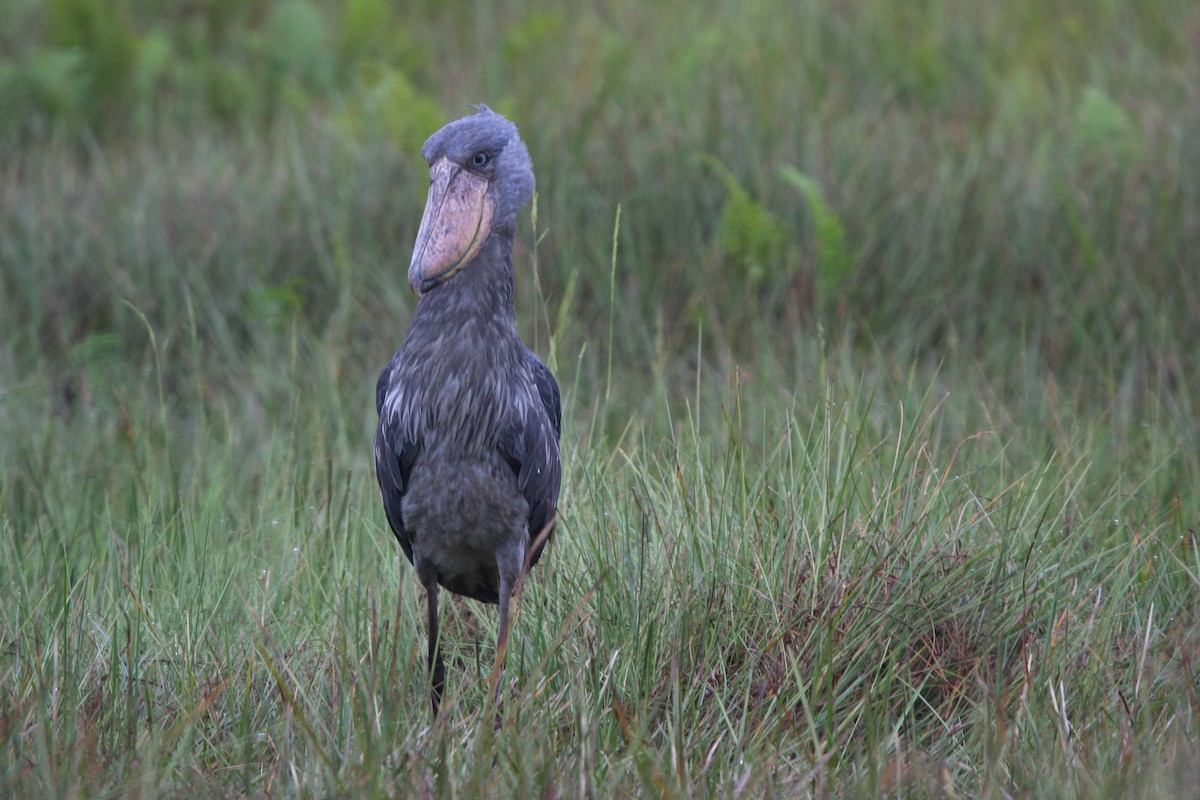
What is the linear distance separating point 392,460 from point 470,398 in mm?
283

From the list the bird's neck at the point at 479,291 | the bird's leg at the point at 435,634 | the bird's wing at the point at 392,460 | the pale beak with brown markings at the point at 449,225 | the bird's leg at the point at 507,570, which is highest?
the pale beak with brown markings at the point at 449,225

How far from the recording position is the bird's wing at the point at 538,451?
10.1 ft

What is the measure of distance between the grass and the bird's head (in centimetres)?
43

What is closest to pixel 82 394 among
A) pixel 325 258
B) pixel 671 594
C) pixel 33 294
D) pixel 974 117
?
pixel 33 294

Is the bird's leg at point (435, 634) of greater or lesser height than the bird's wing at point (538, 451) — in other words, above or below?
below

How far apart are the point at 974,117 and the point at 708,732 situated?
483 cm

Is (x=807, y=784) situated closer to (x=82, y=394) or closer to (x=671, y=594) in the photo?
(x=671, y=594)

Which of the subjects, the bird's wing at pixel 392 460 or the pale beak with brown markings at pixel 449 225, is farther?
the bird's wing at pixel 392 460

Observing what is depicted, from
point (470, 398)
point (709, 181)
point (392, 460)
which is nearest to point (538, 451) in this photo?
point (470, 398)

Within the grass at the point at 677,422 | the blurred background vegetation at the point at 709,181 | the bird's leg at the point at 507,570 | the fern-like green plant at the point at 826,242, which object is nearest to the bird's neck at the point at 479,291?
the grass at the point at 677,422

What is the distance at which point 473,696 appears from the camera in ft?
10.5

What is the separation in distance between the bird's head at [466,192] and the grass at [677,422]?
430 millimetres

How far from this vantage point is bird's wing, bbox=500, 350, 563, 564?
3.08m

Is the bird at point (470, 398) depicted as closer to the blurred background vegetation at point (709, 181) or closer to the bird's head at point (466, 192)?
the bird's head at point (466, 192)
